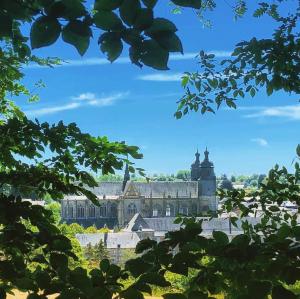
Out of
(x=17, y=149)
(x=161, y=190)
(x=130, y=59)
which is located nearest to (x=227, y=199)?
(x=17, y=149)

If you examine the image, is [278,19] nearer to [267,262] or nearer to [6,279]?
[267,262]

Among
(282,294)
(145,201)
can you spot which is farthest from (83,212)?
(282,294)

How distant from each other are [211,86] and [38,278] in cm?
306

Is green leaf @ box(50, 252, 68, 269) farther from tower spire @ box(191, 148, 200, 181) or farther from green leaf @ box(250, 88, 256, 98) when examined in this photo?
tower spire @ box(191, 148, 200, 181)

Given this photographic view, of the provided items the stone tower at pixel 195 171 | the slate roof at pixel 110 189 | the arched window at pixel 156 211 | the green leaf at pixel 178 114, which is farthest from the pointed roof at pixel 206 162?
the green leaf at pixel 178 114

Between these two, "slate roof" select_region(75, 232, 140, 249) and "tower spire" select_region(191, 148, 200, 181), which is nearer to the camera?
"slate roof" select_region(75, 232, 140, 249)

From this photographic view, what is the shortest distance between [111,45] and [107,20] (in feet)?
0.26

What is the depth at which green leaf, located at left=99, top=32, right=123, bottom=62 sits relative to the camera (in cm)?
106

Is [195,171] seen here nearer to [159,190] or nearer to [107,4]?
[159,190]

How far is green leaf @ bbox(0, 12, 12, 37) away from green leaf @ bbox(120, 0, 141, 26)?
287mm

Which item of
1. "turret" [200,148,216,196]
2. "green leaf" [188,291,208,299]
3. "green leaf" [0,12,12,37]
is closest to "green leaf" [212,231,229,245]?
"green leaf" [188,291,208,299]

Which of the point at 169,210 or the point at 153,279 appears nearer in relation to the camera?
the point at 153,279

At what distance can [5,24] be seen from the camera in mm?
1021

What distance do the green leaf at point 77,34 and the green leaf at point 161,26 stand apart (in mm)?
164
